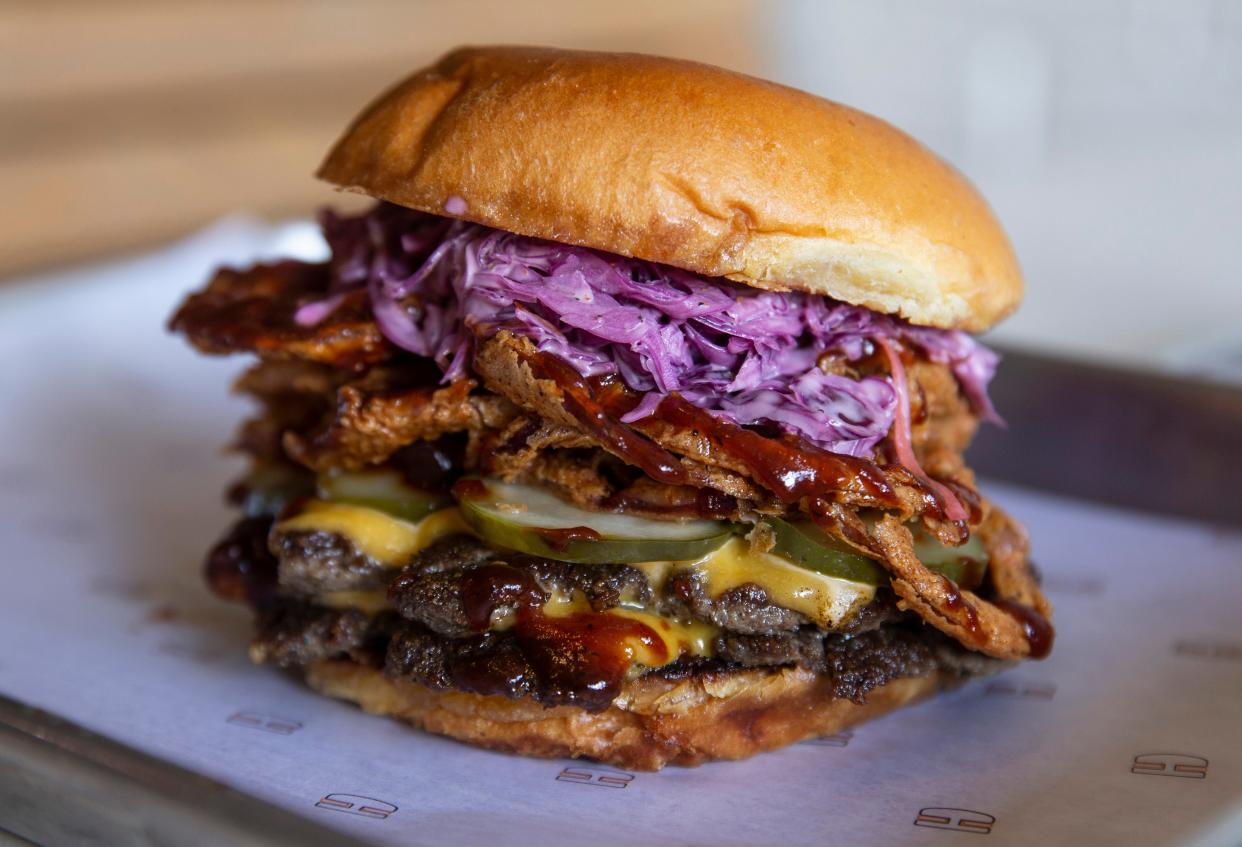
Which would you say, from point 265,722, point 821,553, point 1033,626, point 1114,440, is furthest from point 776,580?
point 1114,440

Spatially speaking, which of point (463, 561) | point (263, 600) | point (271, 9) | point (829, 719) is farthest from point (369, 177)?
point (271, 9)

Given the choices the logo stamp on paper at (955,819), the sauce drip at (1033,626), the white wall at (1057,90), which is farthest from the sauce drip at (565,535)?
the white wall at (1057,90)

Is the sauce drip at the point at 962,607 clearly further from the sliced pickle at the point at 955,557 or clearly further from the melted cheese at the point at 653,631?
the melted cheese at the point at 653,631

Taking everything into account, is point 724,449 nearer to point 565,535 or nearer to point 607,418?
point 607,418

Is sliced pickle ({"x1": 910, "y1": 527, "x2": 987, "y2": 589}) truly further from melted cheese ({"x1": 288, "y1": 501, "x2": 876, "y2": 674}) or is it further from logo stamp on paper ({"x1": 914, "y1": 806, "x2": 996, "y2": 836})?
logo stamp on paper ({"x1": 914, "y1": 806, "x2": 996, "y2": 836})

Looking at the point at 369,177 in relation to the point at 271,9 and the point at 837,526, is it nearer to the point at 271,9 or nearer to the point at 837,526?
the point at 837,526
